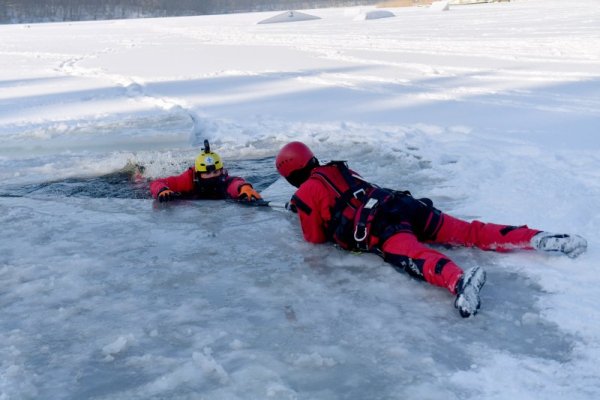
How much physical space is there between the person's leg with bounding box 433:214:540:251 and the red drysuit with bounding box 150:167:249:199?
2080 mm

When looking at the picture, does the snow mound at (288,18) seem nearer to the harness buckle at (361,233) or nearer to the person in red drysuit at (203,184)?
the person in red drysuit at (203,184)

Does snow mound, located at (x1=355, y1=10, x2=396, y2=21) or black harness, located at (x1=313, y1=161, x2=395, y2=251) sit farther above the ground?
snow mound, located at (x1=355, y1=10, x2=396, y2=21)

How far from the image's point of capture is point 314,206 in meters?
4.23

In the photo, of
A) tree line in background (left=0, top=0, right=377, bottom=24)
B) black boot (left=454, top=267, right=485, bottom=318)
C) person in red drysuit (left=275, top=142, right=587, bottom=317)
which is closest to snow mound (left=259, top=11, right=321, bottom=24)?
person in red drysuit (left=275, top=142, right=587, bottom=317)

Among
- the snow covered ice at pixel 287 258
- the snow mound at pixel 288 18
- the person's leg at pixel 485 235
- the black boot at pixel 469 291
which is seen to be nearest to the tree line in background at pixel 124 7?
the snow mound at pixel 288 18

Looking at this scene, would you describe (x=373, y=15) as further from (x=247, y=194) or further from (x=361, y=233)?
(x=361, y=233)

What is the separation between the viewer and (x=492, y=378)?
2.63 meters

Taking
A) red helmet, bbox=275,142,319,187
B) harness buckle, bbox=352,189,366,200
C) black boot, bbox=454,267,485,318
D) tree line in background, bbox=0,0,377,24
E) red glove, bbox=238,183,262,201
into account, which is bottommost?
red glove, bbox=238,183,262,201

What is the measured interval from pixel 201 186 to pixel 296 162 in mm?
1756

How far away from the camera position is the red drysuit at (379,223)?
3.86 meters

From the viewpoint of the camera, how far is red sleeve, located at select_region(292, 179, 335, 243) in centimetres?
420

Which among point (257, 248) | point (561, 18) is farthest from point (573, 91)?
point (561, 18)

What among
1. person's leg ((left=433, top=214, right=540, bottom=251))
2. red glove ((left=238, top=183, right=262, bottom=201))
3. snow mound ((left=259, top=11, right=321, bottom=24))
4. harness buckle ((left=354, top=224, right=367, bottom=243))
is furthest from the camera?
snow mound ((left=259, top=11, right=321, bottom=24))

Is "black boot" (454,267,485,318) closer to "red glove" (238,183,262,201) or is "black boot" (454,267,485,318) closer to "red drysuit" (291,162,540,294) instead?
"red drysuit" (291,162,540,294)
